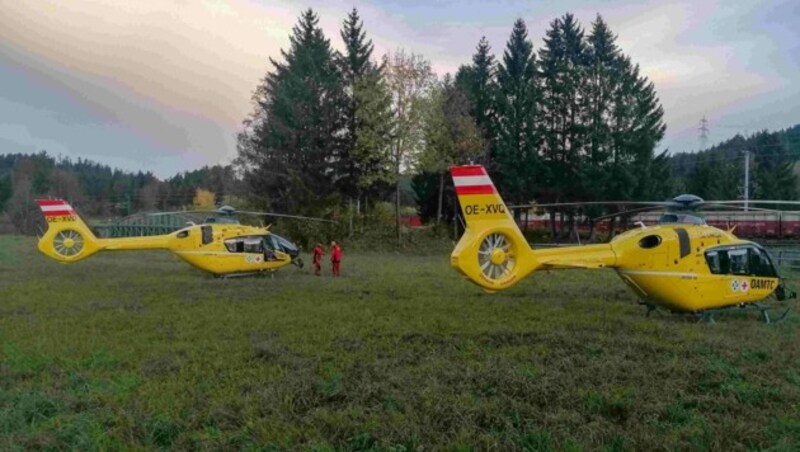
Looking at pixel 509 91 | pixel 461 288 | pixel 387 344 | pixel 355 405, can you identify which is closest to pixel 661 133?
pixel 509 91

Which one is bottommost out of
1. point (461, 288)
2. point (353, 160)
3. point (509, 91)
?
point (461, 288)

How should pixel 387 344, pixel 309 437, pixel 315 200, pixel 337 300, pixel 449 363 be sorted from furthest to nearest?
pixel 315 200, pixel 337 300, pixel 387 344, pixel 449 363, pixel 309 437

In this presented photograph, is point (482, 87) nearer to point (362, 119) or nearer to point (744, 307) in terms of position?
point (362, 119)

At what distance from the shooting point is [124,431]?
A: 6.09 meters

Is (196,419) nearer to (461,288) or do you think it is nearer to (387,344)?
(387,344)

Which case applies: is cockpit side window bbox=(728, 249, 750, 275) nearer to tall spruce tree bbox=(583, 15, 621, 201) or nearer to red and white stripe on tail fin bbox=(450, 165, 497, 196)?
red and white stripe on tail fin bbox=(450, 165, 497, 196)

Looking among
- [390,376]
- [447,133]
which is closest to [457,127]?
[447,133]

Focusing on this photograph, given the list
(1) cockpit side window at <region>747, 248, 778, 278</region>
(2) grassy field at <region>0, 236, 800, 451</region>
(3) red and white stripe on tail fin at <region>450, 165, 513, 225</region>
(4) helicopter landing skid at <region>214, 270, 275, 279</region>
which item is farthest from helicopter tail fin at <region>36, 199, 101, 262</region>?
(1) cockpit side window at <region>747, 248, 778, 278</region>

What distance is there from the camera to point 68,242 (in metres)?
20.7

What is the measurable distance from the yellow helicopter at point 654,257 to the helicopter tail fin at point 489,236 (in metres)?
0.02

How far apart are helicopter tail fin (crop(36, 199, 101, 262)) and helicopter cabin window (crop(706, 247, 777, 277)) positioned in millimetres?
18476

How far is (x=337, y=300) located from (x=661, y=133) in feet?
105

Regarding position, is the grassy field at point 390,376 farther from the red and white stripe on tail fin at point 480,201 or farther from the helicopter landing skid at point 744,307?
the red and white stripe on tail fin at point 480,201

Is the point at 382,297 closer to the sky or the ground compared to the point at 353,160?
closer to the ground
